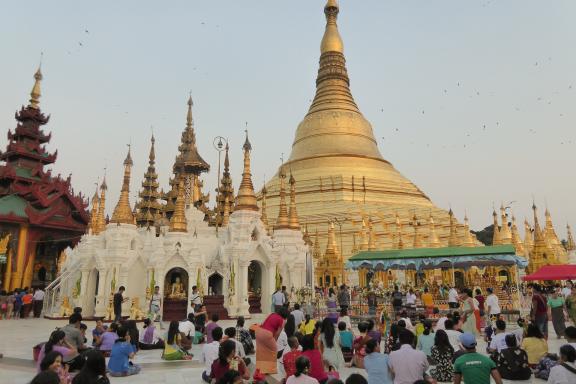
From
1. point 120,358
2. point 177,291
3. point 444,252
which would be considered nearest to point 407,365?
point 120,358

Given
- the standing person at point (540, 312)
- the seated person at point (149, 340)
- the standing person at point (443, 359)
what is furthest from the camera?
the standing person at point (540, 312)

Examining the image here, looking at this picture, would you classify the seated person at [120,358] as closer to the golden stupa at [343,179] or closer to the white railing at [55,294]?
the white railing at [55,294]

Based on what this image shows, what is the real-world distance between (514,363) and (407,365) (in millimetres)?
3373

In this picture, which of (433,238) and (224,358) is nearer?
(224,358)

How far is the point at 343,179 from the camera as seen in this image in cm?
4034

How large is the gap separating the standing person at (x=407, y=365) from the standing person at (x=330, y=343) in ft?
6.45

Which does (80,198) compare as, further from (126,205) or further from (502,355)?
(502,355)

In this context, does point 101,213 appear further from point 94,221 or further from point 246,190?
point 246,190

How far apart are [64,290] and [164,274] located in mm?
7359

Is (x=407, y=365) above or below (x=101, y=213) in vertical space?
below

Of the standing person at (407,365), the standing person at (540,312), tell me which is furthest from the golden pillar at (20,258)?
the standing person at (407,365)

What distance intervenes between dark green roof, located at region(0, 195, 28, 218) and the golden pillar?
0.91 metres

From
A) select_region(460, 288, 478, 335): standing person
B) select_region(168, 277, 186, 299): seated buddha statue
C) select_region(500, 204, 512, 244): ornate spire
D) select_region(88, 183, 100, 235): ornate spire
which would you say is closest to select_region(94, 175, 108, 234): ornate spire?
select_region(88, 183, 100, 235): ornate spire

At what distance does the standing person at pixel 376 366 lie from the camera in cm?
552
